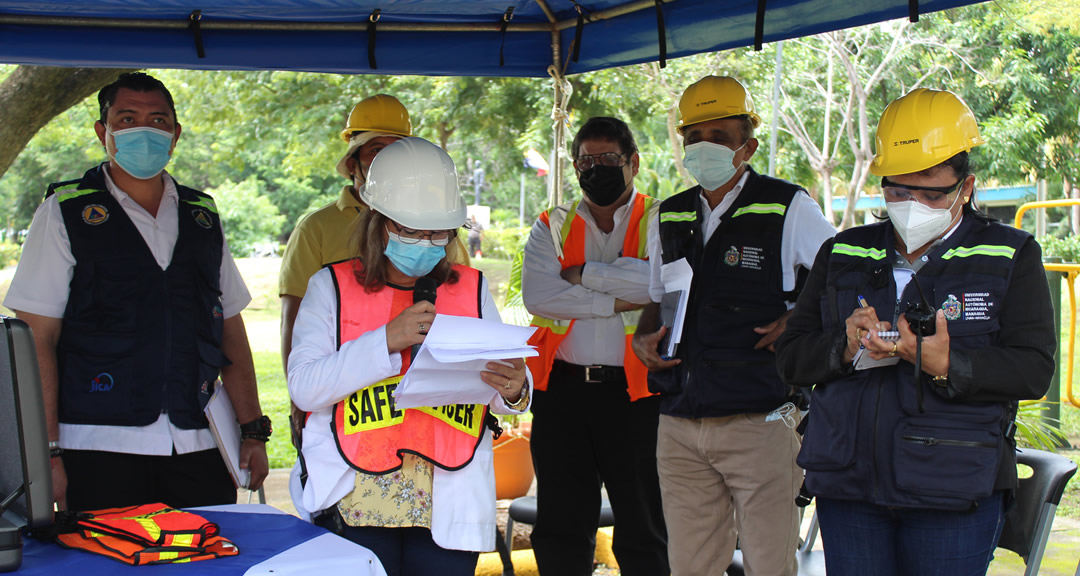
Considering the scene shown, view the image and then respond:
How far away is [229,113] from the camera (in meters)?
13.1

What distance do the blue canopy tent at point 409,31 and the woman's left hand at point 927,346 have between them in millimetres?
1627

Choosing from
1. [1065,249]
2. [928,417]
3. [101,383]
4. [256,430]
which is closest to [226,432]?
[256,430]

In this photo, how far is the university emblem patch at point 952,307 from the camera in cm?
252

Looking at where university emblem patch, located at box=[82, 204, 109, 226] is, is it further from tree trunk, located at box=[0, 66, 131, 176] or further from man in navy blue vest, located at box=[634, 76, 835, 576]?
tree trunk, located at box=[0, 66, 131, 176]

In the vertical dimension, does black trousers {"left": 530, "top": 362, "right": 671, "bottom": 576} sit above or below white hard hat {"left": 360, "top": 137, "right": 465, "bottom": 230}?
below

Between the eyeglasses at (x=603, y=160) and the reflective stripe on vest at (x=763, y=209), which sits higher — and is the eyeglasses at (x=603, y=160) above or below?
above

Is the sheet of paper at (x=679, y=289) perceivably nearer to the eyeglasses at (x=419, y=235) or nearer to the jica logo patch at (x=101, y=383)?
the eyeglasses at (x=419, y=235)

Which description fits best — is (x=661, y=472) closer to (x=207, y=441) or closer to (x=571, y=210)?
(x=571, y=210)

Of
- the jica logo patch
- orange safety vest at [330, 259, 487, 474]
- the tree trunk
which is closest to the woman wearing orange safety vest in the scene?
orange safety vest at [330, 259, 487, 474]

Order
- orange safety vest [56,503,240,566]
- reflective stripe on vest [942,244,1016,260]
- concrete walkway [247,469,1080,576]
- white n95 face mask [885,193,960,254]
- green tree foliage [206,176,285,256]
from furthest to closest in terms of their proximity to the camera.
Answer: green tree foliage [206,176,285,256] → concrete walkway [247,469,1080,576] → white n95 face mask [885,193,960,254] → reflective stripe on vest [942,244,1016,260] → orange safety vest [56,503,240,566]

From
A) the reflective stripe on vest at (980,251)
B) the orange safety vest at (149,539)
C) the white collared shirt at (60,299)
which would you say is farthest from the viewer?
the white collared shirt at (60,299)

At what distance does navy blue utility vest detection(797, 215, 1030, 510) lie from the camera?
96.9 inches

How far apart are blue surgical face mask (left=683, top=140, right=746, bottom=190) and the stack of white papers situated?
141 cm

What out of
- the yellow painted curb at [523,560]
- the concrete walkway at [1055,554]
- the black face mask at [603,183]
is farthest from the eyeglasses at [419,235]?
the concrete walkway at [1055,554]
